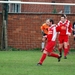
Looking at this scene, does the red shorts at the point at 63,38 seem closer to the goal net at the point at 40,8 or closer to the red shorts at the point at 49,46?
the red shorts at the point at 49,46

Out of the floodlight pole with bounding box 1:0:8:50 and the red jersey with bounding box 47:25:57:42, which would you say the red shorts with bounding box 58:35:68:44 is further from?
the floodlight pole with bounding box 1:0:8:50

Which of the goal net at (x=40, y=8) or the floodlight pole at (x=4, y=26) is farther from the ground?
the goal net at (x=40, y=8)

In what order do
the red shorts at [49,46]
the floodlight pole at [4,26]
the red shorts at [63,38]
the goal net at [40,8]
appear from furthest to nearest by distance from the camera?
the goal net at [40,8], the floodlight pole at [4,26], the red shorts at [63,38], the red shorts at [49,46]

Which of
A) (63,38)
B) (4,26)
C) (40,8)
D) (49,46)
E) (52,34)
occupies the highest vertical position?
(40,8)

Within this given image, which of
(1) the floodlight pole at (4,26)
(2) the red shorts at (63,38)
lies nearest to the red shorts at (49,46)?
(2) the red shorts at (63,38)

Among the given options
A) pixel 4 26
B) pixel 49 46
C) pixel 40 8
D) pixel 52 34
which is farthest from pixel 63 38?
pixel 40 8

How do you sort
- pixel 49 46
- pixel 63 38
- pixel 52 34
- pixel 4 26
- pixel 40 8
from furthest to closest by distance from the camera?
pixel 40 8
pixel 4 26
pixel 63 38
pixel 52 34
pixel 49 46

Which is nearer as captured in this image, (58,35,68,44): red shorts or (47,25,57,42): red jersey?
(47,25,57,42): red jersey

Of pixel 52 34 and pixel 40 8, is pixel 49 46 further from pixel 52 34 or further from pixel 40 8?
pixel 40 8

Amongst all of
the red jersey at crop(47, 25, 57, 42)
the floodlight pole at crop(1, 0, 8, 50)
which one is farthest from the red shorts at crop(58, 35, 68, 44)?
the floodlight pole at crop(1, 0, 8, 50)

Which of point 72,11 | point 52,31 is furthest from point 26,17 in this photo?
point 52,31

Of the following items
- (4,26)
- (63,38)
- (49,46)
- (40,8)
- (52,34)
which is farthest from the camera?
(40,8)

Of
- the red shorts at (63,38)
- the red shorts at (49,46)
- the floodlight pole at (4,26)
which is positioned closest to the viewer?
the red shorts at (49,46)

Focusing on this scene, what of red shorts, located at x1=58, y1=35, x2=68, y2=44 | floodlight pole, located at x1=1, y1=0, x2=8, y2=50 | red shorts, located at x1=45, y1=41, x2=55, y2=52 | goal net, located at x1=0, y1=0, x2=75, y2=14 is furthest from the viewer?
goal net, located at x1=0, y1=0, x2=75, y2=14
